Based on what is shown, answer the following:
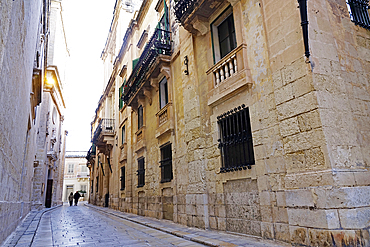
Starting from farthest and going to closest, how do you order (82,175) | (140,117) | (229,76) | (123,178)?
(82,175), (123,178), (140,117), (229,76)

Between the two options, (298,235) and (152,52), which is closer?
(298,235)

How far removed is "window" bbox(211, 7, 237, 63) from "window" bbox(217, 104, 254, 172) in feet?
6.20

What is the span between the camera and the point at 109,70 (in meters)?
25.4

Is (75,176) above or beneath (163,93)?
beneath

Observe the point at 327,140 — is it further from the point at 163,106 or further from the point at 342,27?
the point at 163,106

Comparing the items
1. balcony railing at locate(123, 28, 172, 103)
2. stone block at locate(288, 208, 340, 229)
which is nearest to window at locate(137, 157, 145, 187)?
balcony railing at locate(123, 28, 172, 103)

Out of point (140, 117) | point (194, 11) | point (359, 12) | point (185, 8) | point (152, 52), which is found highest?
point (152, 52)

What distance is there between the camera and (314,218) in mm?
4004

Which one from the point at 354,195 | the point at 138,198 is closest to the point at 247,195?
the point at 354,195

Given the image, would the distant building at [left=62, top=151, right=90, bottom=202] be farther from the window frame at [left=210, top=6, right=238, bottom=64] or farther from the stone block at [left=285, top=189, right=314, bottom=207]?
the stone block at [left=285, top=189, right=314, bottom=207]

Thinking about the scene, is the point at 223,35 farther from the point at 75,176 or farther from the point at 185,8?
the point at 75,176

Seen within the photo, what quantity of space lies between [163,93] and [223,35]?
14.3 feet

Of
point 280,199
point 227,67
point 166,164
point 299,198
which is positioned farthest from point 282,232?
point 166,164

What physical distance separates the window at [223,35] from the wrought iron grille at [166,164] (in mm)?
4086
